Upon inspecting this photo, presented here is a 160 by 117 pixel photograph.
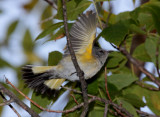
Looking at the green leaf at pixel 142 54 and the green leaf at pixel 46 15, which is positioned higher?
the green leaf at pixel 46 15

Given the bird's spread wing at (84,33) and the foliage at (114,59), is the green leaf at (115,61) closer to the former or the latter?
the foliage at (114,59)

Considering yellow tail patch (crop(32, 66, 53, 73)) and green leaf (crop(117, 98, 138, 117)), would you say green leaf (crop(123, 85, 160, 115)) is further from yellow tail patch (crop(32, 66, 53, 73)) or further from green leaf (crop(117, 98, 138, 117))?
yellow tail patch (crop(32, 66, 53, 73))

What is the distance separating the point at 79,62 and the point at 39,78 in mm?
442

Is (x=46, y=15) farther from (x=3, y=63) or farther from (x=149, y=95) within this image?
(x=3, y=63)

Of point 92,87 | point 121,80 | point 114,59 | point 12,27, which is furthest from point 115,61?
point 12,27

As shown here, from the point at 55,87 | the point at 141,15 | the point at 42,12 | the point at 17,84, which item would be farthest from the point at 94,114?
the point at 42,12

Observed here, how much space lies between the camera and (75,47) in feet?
8.63

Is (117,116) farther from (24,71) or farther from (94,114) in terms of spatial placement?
(24,71)

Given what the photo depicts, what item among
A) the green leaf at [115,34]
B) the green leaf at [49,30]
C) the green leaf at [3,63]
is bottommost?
the green leaf at [115,34]

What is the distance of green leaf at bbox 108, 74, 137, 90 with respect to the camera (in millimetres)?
2412

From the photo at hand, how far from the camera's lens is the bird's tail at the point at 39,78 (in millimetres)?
2613

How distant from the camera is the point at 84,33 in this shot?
2.55m

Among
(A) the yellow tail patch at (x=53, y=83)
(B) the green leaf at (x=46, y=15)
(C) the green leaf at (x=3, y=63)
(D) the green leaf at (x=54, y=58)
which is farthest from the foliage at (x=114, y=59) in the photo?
(C) the green leaf at (x=3, y=63)

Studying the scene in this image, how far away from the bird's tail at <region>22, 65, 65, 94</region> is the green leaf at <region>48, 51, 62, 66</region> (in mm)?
110
